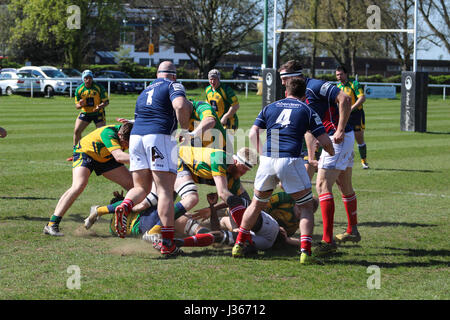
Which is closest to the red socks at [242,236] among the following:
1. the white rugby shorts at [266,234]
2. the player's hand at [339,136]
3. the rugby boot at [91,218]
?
the white rugby shorts at [266,234]

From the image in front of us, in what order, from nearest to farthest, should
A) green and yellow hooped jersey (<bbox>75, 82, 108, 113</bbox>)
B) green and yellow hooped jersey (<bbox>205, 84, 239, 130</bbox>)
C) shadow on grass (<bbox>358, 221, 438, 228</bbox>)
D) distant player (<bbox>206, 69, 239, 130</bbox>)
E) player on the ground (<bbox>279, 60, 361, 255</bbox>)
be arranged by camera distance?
1. player on the ground (<bbox>279, 60, 361, 255</bbox>)
2. shadow on grass (<bbox>358, 221, 438, 228</bbox>)
3. distant player (<bbox>206, 69, 239, 130</bbox>)
4. green and yellow hooped jersey (<bbox>205, 84, 239, 130</bbox>)
5. green and yellow hooped jersey (<bbox>75, 82, 108, 113</bbox>)

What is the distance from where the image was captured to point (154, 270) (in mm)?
6492

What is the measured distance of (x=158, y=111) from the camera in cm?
725

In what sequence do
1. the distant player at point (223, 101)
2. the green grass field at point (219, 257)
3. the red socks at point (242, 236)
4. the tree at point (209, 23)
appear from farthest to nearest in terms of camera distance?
the tree at point (209, 23) < the distant player at point (223, 101) < the red socks at point (242, 236) < the green grass field at point (219, 257)

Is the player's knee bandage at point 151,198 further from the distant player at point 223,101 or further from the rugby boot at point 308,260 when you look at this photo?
the distant player at point 223,101

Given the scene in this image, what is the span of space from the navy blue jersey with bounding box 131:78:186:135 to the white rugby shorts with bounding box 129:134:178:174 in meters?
0.07

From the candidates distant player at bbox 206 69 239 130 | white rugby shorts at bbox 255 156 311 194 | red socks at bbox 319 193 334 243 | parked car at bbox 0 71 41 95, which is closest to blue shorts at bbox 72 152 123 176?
white rugby shorts at bbox 255 156 311 194

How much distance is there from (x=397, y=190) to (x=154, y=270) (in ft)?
22.1

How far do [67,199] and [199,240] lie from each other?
6.71 feet

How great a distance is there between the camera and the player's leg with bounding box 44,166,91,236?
8.13m

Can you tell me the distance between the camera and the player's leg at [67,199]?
8.13 metres

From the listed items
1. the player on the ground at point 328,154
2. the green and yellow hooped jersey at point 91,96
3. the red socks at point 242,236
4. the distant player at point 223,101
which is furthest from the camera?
the green and yellow hooped jersey at point 91,96

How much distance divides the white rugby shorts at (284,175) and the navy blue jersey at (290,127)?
7 centimetres

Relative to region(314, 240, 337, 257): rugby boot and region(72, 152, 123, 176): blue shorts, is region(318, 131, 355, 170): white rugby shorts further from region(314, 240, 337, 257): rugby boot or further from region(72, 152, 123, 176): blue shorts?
region(72, 152, 123, 176): blue shorts
